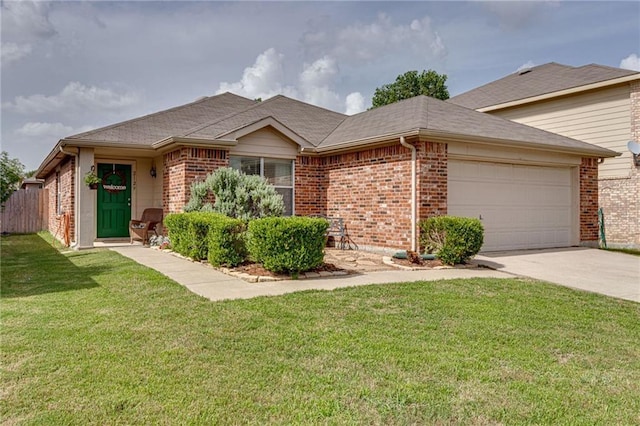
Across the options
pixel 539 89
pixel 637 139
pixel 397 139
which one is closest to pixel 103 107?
pixel 397 139

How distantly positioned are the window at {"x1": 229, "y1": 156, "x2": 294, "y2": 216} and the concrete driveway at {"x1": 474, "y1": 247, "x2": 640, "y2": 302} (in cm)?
524

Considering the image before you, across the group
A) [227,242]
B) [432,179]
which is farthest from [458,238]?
[227,242]

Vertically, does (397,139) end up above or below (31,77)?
below

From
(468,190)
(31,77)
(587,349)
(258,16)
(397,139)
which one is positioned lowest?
(587,349)

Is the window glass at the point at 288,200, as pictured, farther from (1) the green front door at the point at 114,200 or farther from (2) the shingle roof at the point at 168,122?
(1) the green front door at the point at 114,200

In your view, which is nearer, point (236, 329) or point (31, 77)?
point (236, 329)

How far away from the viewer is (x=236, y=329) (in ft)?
14.3

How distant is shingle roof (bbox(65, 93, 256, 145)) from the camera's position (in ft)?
37.5

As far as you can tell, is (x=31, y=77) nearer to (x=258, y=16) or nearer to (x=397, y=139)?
(x=258, y=16)

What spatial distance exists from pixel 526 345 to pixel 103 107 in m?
16.7

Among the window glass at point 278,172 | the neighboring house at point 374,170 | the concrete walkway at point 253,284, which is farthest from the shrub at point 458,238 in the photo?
the window glass at point 278,172

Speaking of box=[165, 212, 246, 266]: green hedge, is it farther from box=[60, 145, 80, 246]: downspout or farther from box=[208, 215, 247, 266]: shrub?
box=[60, 145, 80, 246]: downspout

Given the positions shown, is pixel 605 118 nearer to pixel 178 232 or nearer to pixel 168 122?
pixel 178 232

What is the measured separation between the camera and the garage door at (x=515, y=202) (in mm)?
10141
